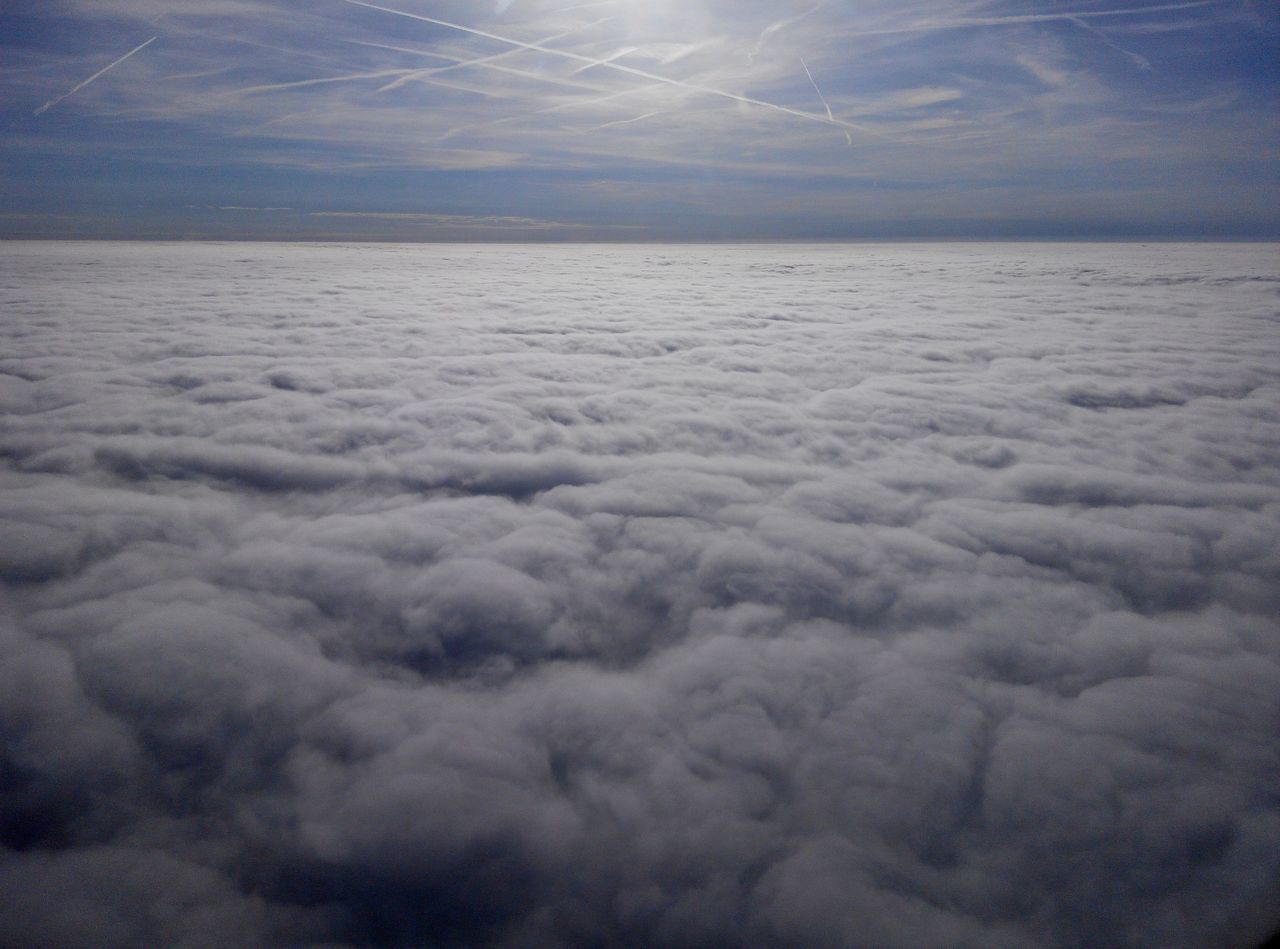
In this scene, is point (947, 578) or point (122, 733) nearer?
point (122, 733)

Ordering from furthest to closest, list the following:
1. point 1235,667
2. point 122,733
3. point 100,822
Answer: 1. point 1235,667
2. point 122,733
3. point 100,822

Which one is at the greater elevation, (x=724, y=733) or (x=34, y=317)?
(x=34, y=317)

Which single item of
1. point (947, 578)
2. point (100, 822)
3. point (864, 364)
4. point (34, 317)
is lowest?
point (100, 822)

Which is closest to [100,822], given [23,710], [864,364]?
[23,710]

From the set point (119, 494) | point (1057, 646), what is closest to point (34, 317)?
point (119, 494)

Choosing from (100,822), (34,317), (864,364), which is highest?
(34,317)

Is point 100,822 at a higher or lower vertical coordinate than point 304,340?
lower

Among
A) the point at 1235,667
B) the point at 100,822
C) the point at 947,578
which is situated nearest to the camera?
the point at 100,822

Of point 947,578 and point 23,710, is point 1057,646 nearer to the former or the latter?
point 947,578

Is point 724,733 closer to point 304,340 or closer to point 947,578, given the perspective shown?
point 947,578
